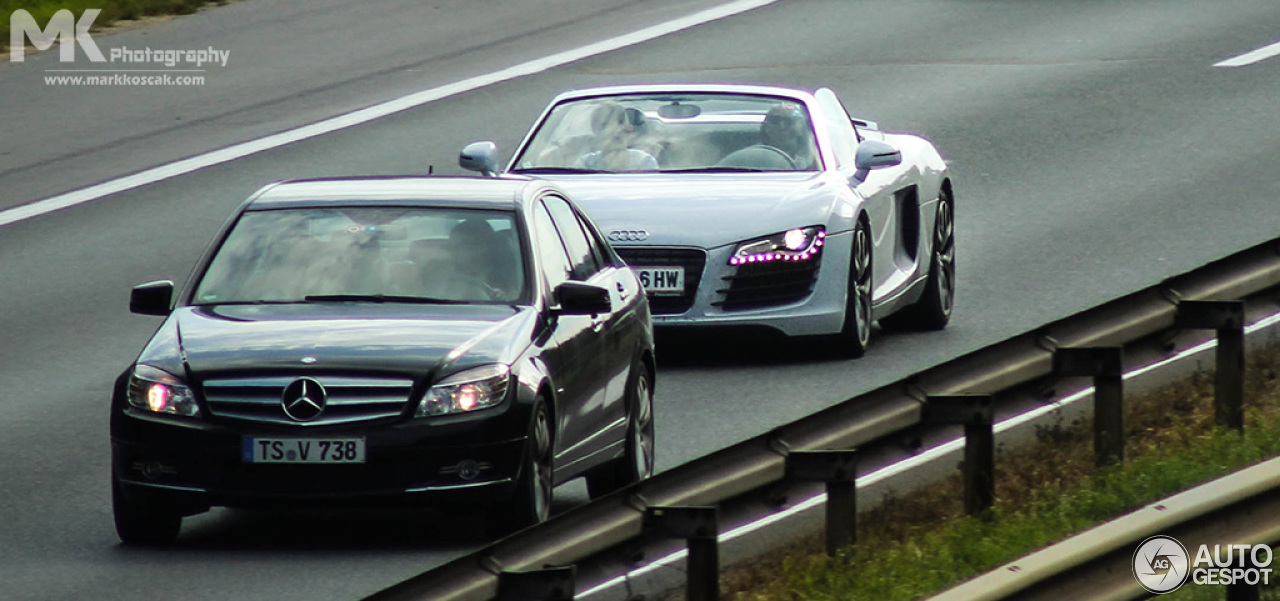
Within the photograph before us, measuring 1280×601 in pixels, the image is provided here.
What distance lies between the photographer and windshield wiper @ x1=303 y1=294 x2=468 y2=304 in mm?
10039

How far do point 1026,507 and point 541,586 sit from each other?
10.7ft

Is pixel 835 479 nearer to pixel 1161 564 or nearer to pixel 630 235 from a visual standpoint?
pixel 1161 564

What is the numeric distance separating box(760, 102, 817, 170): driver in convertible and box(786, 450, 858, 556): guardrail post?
6498 millimetres

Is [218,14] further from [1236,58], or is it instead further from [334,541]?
[334,541]

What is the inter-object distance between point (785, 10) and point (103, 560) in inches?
845

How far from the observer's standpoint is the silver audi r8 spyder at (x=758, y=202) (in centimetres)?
1393

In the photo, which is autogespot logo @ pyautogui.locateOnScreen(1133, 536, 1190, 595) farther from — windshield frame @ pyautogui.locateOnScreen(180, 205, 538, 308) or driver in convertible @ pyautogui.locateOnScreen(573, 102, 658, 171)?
driver in convertible @ pyautogui.locateOnScreen(573, 102, 658, 171)

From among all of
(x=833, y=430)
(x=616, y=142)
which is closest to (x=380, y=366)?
(x=833, y=430)

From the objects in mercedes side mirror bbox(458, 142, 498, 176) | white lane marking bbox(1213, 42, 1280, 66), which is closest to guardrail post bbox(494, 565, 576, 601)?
mercedes side mirror bbox(458, 142, 498, 176)

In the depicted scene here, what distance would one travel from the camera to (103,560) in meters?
9.42

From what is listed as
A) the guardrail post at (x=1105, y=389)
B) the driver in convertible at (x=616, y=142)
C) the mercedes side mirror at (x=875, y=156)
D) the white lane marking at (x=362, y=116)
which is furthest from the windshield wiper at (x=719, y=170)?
the white lane marking at (x=362, y=116)

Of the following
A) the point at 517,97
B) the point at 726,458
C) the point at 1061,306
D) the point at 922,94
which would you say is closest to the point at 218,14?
the point at 517,97

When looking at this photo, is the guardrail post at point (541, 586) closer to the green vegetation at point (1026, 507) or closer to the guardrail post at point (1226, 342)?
the green vegetation at point (1026, 507)

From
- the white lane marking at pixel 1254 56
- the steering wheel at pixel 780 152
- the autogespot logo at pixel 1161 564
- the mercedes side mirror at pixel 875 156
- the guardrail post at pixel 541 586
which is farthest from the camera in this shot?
the white lane marking at pixel 1254 56
